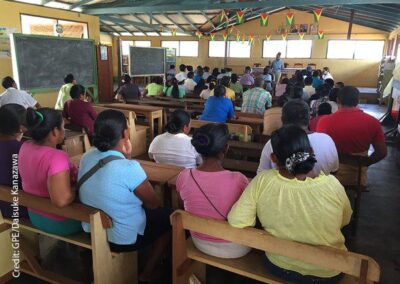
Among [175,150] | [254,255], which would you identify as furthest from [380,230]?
[175,150]

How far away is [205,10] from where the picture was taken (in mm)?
11570

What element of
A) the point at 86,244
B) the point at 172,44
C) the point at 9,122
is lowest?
the point at 86,244

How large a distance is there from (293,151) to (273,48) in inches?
545

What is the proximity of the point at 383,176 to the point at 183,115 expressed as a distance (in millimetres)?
2871

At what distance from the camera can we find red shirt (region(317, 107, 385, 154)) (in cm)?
255

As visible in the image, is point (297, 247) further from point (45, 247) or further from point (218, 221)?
point (45, 247)

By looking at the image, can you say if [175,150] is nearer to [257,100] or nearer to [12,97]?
[257,100]

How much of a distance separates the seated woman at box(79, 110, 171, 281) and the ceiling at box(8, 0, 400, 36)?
7.36m

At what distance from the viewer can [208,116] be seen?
405 centimetres

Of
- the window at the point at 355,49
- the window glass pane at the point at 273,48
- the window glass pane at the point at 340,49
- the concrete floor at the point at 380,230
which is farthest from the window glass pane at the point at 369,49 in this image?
the concrete floor at the point at 380,230

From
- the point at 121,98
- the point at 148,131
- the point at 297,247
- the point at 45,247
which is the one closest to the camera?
the point at 297,247

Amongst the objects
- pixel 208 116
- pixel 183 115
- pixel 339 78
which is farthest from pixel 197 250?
pixel 339 78

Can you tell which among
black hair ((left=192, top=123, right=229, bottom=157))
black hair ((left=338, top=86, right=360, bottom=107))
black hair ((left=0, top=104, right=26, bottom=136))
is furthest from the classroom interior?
Result: black hair ((left=338, top=86, right=360, bottom=107))

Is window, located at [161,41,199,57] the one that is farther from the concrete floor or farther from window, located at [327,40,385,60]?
the concrete floor
